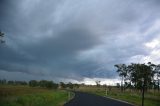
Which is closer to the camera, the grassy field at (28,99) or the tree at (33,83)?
the grassy field at (28,99)

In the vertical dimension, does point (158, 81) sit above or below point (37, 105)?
above

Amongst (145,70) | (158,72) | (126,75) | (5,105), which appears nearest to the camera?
(5,105)

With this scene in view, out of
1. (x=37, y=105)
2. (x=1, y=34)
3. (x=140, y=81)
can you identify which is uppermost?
(x=1, y=34)

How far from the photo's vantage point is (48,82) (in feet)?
558

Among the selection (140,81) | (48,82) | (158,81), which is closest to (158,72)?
(158,81)

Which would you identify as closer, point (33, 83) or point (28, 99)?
point (28, 99)

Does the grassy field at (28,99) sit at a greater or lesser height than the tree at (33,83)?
lesser

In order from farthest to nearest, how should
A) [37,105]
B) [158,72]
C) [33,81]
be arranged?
[33,81] < [158,72] < [37,105]

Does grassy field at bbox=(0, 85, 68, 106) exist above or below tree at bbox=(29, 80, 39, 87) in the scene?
below

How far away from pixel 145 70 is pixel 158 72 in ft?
274

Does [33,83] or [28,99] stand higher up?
[33,83]

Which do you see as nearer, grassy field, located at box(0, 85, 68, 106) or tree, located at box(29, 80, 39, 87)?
grassy field, located at box(0, 85, 68, 106)

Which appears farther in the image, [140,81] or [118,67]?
[118,67]

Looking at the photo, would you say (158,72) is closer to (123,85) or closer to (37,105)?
(123,85)
